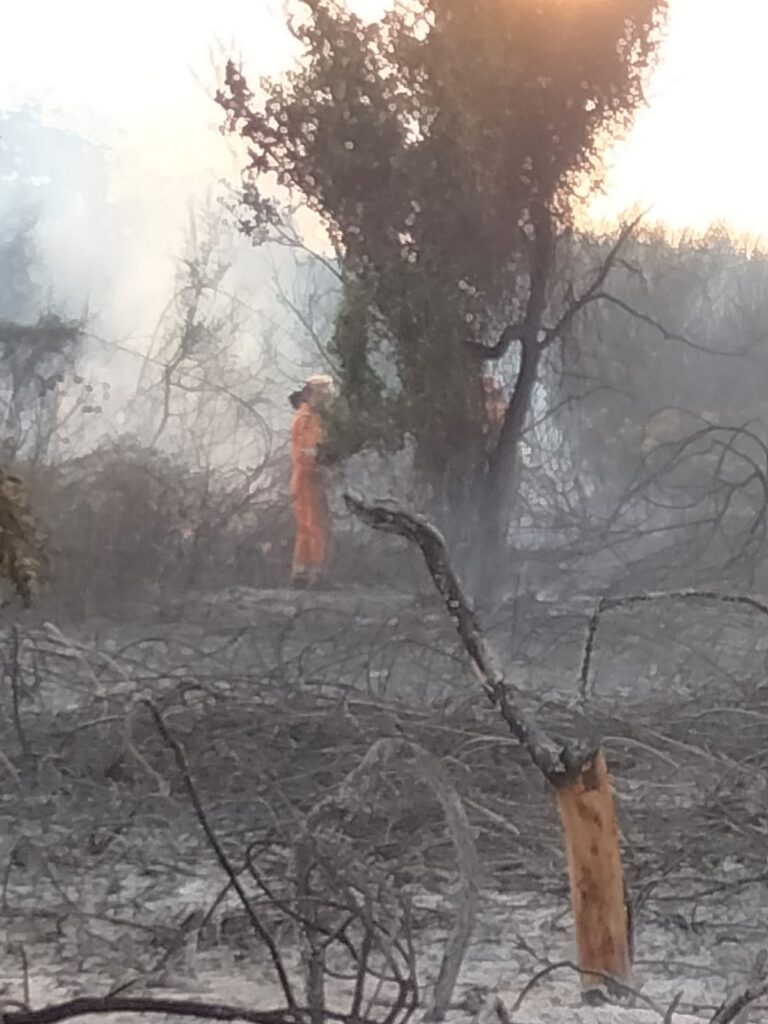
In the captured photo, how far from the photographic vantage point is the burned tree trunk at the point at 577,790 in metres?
0.63

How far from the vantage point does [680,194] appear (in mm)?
2195

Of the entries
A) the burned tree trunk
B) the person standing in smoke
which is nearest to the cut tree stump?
the burned tree trunk

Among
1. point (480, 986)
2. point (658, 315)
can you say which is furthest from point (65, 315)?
point (480, 986)

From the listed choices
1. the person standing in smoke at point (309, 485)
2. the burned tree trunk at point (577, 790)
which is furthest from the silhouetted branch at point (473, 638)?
the person standing in smoke at point (309, 485)

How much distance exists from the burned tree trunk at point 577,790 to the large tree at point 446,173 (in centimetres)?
127

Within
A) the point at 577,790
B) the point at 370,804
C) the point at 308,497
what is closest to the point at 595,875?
the point at 577,790

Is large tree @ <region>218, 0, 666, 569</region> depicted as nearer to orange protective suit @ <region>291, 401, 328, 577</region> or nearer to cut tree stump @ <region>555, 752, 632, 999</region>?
orange protective suit @ <region>291, 401, 328, 577</region>

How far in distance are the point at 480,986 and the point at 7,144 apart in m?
1.71

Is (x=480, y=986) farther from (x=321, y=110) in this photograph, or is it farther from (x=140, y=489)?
(x=321, y=110)

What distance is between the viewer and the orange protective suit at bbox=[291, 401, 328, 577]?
1988mm

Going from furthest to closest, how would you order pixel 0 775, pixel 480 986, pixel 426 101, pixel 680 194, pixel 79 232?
pixel 79 232, pixel 680 194, pixel 426 101, pixel 0 775, pixel 480 986

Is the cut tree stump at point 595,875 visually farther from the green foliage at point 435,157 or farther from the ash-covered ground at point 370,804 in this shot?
the green foliage at point 435,157

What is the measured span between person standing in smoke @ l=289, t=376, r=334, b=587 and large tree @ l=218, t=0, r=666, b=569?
0.25 feet

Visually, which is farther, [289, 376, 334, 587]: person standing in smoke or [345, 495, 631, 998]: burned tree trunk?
[289, 376, 334, 587]: person standing in smoke
